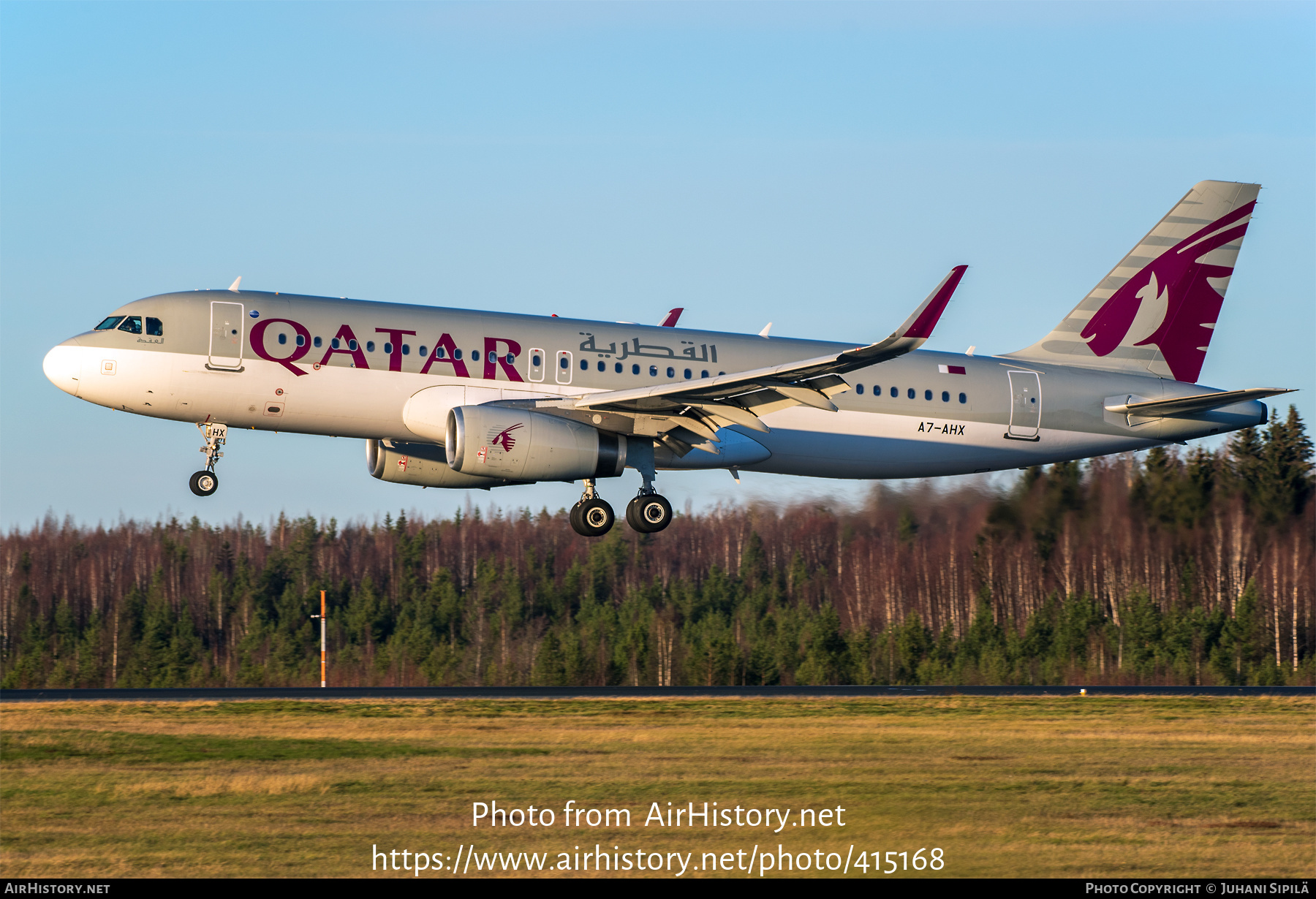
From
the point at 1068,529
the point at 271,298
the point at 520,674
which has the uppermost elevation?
the point at 271,298

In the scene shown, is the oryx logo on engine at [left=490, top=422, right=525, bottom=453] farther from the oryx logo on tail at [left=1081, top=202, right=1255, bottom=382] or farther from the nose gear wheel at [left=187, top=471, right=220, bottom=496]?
the oryx logo on tail at [left=1081, top=202, right=1255, bottom=382]

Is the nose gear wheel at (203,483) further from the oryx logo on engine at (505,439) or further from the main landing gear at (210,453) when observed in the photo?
the oryx logo on engine at (505,439)

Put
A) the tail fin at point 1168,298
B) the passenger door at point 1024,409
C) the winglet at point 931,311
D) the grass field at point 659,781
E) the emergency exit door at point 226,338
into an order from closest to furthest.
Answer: the grass field at point 659,781 < the winglet at point 931,311 < the emergency exit door at point 226,338 < the passenger door at point 1024,409 < the tail fin at point 1168,298

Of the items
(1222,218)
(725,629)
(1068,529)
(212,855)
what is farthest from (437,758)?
(725,629)

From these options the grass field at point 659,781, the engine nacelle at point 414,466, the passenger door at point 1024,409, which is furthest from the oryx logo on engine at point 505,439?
the passenger door at point 1024,409

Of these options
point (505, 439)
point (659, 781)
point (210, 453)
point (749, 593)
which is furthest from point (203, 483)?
point (749, 593)

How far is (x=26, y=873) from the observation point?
1572 cm

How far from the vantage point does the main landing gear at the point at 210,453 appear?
29.5 m

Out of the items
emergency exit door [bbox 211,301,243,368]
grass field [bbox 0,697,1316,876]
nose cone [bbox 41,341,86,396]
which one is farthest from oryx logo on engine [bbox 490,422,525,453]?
nose cone [bbox 41,341,86,396]

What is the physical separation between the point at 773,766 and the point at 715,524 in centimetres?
4339

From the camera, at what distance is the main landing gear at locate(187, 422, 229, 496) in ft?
96.7

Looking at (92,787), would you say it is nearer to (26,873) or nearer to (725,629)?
(26,873)

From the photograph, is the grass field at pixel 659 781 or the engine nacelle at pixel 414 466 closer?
the grass field at pixel 659 781

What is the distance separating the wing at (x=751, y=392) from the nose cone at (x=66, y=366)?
9.63 metres
